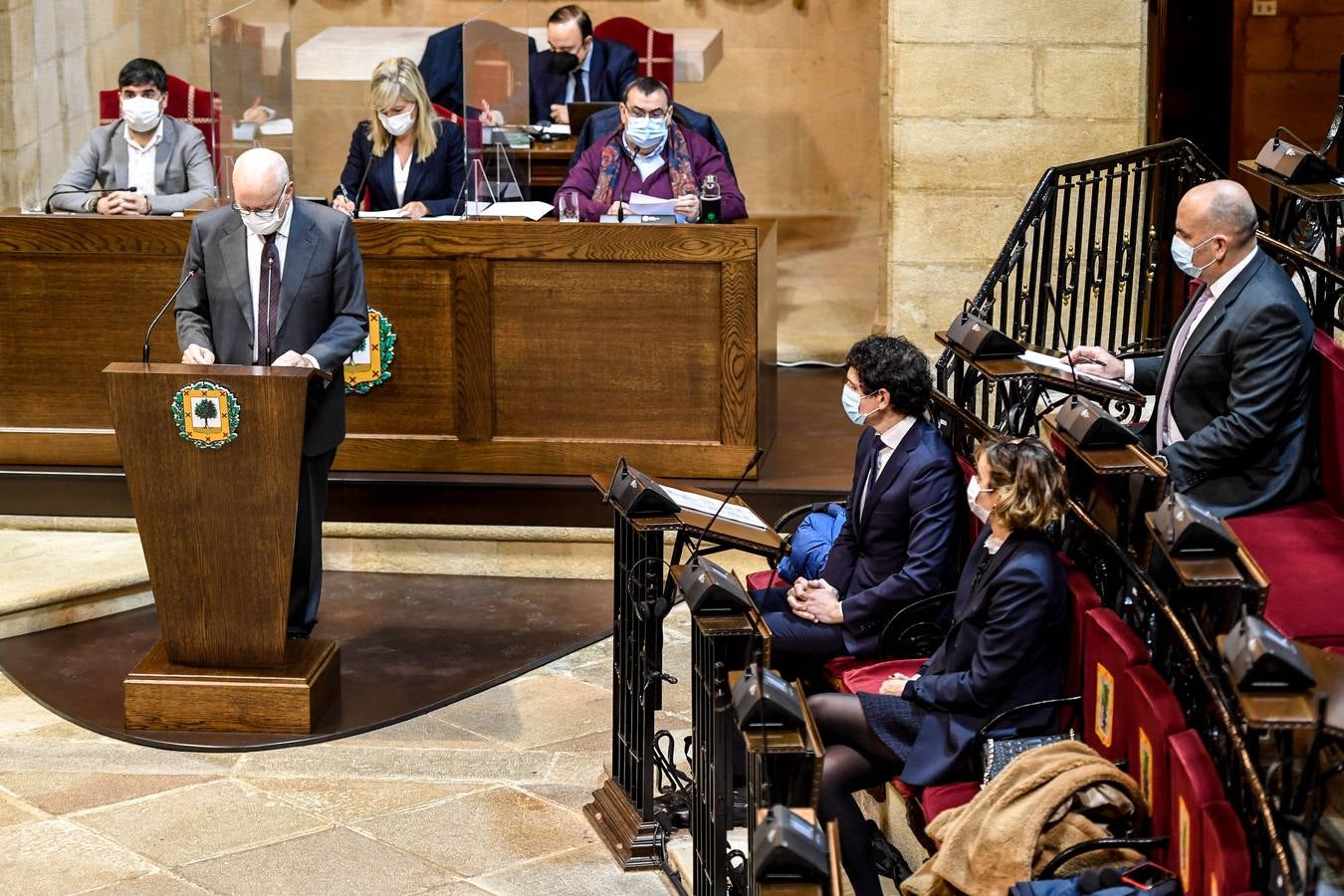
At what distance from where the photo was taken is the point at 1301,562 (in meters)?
4.53

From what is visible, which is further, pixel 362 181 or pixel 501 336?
pixel 362 181

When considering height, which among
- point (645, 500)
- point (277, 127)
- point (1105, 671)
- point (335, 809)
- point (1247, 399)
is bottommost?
point (335, 809)

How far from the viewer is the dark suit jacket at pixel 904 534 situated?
4.79m

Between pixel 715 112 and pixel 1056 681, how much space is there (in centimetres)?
736

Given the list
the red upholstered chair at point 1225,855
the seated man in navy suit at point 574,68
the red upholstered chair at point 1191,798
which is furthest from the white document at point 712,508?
the seated man in navy suit at point 574,68

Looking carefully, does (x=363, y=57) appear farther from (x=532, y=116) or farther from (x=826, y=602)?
(x=826, y=602)

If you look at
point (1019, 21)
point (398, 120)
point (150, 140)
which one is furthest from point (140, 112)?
point (1019, 21)

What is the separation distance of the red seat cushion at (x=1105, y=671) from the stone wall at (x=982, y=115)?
3997 mm

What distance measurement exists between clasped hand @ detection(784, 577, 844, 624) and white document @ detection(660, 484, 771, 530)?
211 mm

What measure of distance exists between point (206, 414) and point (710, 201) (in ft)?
8.05

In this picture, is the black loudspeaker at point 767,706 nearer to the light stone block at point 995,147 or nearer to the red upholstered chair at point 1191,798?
the red upholstered chair at point 1191,798

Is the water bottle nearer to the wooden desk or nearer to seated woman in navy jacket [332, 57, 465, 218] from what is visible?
the wooden desk

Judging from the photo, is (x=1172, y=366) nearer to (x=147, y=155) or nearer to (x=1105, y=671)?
(x=1105, y=671)

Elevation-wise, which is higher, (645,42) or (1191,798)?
(645,42)
